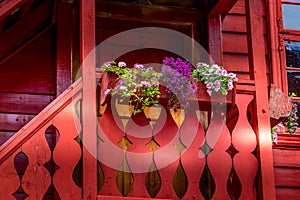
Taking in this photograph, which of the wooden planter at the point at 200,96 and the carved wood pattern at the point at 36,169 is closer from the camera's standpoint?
the carved wood pattern at the point at 36,169

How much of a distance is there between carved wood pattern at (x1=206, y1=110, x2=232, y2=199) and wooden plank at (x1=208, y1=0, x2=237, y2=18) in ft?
5.33

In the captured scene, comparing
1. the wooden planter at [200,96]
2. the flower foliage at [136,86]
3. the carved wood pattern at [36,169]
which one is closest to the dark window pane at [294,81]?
the wooden planter at [200,96]

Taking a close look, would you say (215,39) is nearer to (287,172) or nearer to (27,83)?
(287,172)

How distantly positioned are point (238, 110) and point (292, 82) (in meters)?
1.79

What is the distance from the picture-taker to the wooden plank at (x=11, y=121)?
7.77 m

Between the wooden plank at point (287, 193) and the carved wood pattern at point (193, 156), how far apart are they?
5.19 ft

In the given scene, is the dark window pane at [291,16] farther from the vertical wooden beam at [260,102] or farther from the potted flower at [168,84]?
the potted flower at [168,84]

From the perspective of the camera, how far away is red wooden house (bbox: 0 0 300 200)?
6.66 metres

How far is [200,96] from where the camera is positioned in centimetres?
700

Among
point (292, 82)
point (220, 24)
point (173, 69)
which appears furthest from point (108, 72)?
point (292, 82)

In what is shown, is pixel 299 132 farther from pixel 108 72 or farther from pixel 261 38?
pixel 108 72

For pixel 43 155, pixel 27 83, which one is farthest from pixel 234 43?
pixel 43 155

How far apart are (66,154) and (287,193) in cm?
271

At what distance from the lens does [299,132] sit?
27.8 feet
